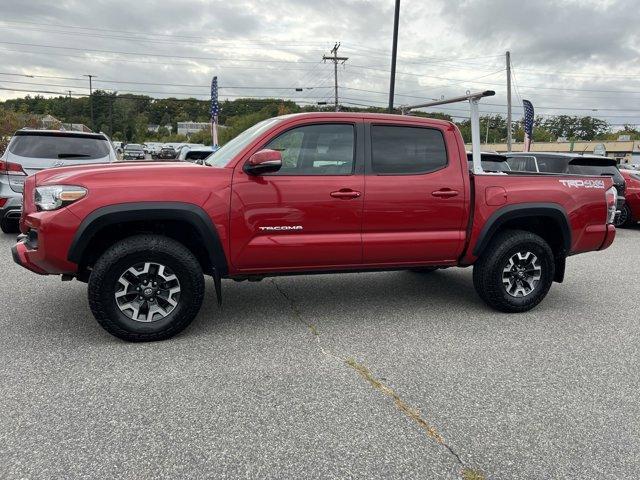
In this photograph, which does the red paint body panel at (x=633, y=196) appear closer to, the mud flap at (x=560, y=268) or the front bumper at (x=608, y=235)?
the front bumper at (x=608, y=235)

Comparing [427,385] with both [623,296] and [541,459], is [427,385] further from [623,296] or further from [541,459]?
[623,296]

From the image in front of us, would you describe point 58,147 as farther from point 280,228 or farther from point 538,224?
point 538,224

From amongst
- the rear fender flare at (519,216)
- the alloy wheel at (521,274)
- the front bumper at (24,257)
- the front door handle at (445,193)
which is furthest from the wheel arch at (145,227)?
the alloy wheel at (521,274)

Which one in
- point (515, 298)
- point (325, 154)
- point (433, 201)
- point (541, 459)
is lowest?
point (541, 459)

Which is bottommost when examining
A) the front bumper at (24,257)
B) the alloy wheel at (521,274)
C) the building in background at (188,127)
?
the alloy wheel at (521,274)

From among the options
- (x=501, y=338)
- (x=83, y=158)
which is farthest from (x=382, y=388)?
(x=83, y=158)

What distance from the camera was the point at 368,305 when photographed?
4965mm

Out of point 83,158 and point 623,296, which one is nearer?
point 623,296

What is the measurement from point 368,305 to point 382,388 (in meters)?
1.82

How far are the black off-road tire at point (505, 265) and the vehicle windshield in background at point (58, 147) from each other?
586cm

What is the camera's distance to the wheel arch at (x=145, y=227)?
3.60m

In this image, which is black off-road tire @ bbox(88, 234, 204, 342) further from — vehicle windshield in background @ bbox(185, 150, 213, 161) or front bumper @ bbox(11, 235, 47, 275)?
vehicle windshield in background @ bbox(185, 150, 213, 161)

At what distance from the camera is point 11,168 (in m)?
7.20

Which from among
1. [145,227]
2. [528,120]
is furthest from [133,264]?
[528,120]
